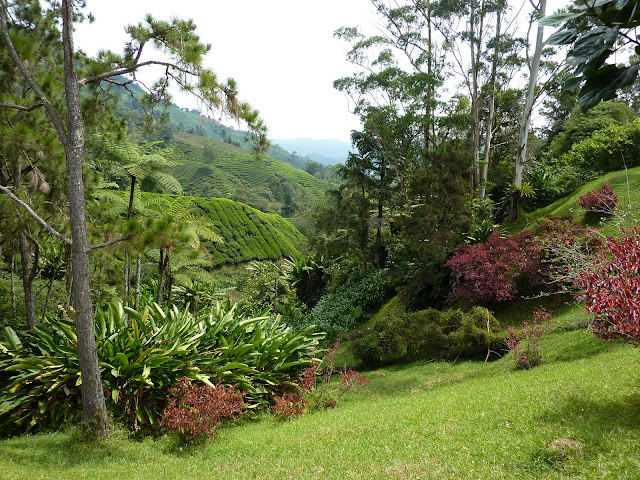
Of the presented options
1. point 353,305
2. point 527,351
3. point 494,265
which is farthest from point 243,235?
point 527,351

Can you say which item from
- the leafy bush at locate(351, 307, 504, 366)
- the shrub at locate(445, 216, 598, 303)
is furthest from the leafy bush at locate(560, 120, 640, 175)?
the leafy bush at locate(351, 307, 504, 366)

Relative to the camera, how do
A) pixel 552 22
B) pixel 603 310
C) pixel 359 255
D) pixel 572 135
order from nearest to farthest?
pixel 552 22, pixel 603 310, pixel 359 255, pixel 572 135

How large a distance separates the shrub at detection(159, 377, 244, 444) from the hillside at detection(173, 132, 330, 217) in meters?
37.6

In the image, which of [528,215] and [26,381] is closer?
[26,381]

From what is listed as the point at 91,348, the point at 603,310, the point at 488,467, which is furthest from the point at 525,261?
the point at 91,348

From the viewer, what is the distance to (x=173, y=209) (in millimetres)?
10133

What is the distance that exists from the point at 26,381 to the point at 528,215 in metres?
13.9

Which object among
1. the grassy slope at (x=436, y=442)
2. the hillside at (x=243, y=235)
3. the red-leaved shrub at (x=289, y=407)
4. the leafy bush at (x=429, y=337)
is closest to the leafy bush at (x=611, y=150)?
the leafy bush at (x=429, y=337)

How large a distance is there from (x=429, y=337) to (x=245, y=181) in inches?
2099

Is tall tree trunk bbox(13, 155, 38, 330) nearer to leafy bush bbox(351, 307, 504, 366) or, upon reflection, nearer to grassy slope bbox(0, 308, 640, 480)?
grassy slope bbox(0, 308, 640, 480)

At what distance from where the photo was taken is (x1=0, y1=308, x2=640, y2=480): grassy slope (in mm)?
3244

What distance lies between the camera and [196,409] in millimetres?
4961

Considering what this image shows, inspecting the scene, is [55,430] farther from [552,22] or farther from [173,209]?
[552,22]

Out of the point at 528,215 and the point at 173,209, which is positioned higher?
the point at 173,209
